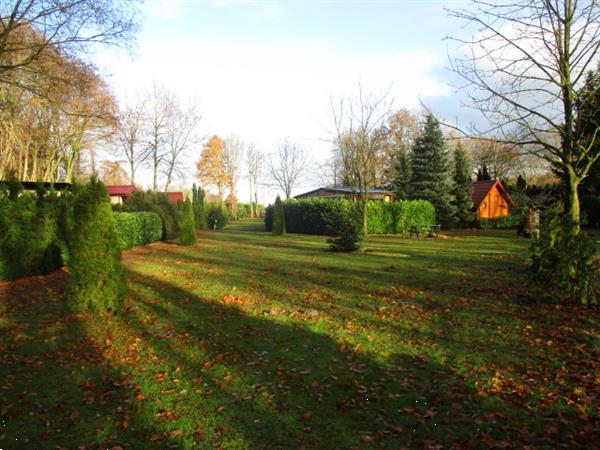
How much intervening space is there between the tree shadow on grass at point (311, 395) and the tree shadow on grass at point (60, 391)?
471mm

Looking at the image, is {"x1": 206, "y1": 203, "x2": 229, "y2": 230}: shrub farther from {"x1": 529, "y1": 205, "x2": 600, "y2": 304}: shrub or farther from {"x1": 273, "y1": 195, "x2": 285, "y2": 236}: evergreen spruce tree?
{"x1": 529, "y1": 205, "x2": 600, "y2": 304}: shrub

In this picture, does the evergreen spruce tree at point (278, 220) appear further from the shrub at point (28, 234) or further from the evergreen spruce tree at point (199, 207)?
the shrub at point (28, 234)

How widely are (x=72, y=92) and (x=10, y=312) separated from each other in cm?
1012

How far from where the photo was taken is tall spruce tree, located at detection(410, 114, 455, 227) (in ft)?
105

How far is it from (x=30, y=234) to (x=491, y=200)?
35683 mm

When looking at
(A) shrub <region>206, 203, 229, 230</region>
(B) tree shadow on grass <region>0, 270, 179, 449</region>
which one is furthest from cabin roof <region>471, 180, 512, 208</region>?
(B) tree shadow on grass <region>0, 270, 179, 449</region>

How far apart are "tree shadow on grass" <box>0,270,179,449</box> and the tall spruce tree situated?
96.4 ft

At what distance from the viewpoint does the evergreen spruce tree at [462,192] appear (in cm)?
3338

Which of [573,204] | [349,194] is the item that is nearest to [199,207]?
[349,194]

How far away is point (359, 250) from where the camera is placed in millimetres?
17281

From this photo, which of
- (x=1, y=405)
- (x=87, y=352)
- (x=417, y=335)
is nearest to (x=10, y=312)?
(x=87, y=352)

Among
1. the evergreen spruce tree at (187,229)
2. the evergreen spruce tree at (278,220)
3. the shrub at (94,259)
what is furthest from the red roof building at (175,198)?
the shrub at (94,259)

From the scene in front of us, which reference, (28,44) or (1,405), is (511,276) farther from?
(28,44)

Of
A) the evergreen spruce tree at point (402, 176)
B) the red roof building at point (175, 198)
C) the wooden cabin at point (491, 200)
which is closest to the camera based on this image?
the red roof building at point (175, 198)
